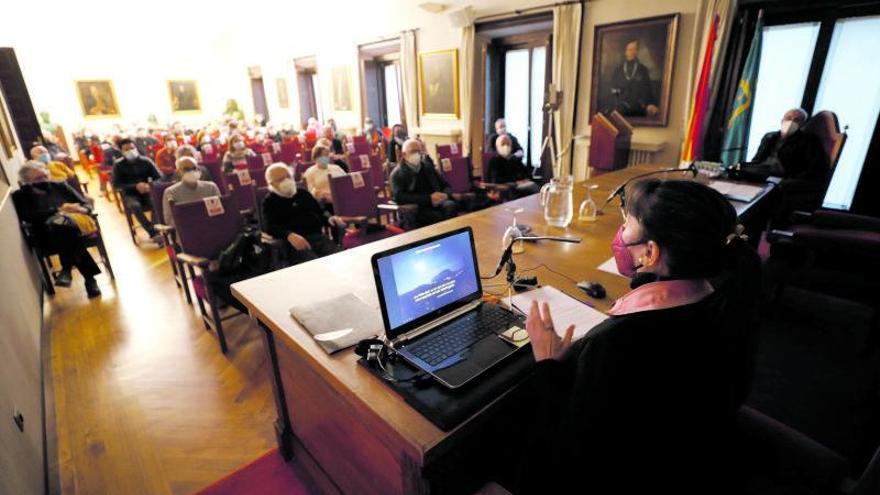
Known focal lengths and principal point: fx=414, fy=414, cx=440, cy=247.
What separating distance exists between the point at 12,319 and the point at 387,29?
7.17 m

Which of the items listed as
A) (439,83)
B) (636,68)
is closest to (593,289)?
(636,68)

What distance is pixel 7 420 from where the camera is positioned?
4.96 ft

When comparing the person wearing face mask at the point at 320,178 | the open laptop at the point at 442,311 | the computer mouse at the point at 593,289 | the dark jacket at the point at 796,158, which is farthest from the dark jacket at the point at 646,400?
the person wearing face mask at the point at 320,178

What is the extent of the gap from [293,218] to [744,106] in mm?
4549

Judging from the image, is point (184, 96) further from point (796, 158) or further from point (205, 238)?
point (796, 158)

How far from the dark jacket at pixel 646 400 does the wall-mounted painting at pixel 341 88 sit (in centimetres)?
935

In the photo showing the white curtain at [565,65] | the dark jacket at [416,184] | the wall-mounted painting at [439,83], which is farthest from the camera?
the wall-mounted painting at [439,83]

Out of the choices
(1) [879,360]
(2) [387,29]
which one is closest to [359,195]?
(1) [879,360]

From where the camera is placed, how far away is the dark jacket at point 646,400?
0.82m

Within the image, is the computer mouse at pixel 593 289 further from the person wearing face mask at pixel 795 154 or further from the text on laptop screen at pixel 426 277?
the person wearing face mask at pixel 795 154

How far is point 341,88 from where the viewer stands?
9.41 meters

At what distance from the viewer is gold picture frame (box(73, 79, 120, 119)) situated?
11625mm

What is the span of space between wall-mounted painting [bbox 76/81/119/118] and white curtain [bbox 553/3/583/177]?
1311cm

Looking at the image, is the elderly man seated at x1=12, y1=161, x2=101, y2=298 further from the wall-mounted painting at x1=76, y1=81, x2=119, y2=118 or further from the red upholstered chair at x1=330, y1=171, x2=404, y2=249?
the wall-mounted painting at x1=76, y1=81, x2=119, y2=118
